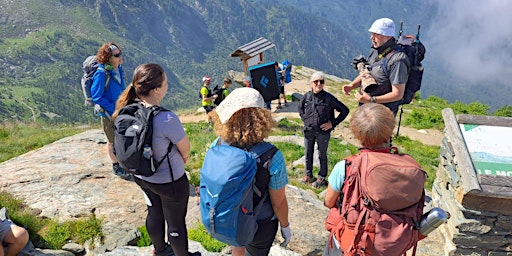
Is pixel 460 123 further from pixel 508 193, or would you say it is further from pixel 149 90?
pixel 149 90

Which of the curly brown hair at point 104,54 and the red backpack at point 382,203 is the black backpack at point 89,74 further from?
the red backpack at point 382,203

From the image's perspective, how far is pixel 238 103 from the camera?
2.99m

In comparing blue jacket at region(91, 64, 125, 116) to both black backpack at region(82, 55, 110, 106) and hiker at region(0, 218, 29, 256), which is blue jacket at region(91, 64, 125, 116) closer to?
black backpack at region(82, 55, 110, 106)

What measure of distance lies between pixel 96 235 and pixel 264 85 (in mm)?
8366

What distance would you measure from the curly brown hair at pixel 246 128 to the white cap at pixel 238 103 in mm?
42

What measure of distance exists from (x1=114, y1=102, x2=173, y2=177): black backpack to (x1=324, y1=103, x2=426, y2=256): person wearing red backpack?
1734 millimetres

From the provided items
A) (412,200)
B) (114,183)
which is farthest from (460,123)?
(114,183)

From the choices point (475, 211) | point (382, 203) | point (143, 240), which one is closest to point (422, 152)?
point (475, 211)

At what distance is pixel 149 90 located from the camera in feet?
12.1

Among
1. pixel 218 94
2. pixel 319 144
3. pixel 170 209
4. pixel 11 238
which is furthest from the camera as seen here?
pixel 218 94

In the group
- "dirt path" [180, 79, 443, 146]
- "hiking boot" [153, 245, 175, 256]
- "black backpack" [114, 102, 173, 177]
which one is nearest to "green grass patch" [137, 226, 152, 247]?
"hiking boot" [153, 245, 175, 256]

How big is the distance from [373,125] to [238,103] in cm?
112

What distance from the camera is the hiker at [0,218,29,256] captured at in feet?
12.7

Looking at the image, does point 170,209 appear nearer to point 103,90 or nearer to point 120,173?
point 103,90
